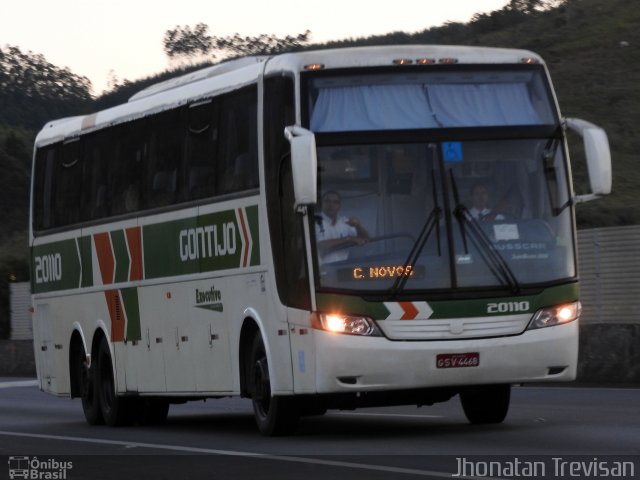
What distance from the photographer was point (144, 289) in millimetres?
19547

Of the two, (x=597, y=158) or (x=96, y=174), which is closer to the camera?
(x=597, y=158)

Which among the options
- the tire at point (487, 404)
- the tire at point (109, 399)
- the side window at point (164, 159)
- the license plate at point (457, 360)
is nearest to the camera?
the license plate at point (457, 360)

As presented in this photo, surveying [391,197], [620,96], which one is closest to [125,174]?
[391,197]

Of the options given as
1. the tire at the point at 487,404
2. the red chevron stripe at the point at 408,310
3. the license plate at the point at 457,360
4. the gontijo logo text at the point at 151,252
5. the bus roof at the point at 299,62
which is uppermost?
the bus roof at the point at 299,62

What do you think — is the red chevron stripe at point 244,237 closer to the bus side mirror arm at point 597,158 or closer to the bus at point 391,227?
the bus at point 391,227

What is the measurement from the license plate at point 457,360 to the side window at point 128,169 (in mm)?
5507

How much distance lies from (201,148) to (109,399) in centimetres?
451

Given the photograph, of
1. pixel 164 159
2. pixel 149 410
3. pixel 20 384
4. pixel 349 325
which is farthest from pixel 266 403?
pixel 20 384

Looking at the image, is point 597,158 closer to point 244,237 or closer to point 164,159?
point 244,237

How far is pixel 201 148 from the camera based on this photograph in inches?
695

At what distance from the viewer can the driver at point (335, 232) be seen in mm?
15156

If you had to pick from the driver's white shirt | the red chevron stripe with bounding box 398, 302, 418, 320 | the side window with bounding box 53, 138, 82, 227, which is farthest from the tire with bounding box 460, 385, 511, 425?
the side window with bounding box 53, 138, 82, 227

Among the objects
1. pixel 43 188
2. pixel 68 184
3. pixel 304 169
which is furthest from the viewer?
pixel 43 188

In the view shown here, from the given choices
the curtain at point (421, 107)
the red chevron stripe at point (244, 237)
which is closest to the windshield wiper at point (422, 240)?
the curtain at point (421, 107)
